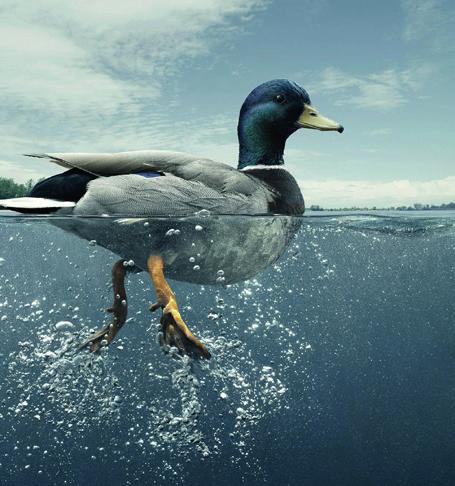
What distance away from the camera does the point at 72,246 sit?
6.97 meters

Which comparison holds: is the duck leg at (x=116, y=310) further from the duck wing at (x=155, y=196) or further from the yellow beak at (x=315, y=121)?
the yellow beak at (x=315, y=121)

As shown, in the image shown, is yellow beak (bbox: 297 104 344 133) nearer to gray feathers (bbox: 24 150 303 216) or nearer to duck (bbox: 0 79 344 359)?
duck (bbox: 0 79 344 359)

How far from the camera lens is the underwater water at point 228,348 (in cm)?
516

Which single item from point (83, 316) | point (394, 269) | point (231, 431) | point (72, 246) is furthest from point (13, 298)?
point (394, 269)

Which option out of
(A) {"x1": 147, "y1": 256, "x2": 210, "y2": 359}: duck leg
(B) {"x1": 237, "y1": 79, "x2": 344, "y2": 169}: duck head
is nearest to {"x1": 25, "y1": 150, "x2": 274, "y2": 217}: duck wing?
(A) {"x1": 147, "y1": 256, "x2": 210, "y2": 359}: duck leg

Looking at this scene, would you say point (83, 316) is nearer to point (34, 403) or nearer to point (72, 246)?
point (72, 246)

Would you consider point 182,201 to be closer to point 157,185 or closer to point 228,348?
point 157,185

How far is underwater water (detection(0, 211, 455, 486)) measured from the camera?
16.9ft

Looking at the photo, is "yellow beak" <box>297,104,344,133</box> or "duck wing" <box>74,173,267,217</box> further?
"yellow beak" <box>297,104,344,133</box>

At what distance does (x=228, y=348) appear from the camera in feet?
23.9

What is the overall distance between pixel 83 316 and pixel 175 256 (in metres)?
2.59

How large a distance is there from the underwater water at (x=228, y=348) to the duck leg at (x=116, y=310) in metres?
0.22

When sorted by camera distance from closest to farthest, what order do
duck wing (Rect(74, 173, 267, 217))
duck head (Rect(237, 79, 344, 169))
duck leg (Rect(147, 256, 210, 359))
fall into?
1. duck leg (Rect(147, 256, 210, 359))
2. duck wing (Rect(74, 173, 267, 217))
3. duck head (Rect(237, 79, 344, 169))

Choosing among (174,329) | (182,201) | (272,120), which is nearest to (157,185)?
(182,201)
